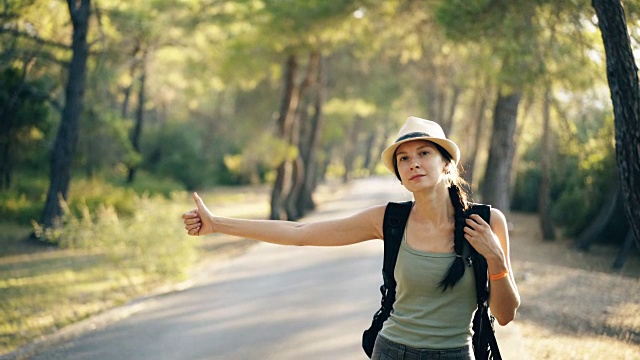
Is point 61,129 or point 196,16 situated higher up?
point 196,16

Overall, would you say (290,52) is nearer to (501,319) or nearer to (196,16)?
(196,16)

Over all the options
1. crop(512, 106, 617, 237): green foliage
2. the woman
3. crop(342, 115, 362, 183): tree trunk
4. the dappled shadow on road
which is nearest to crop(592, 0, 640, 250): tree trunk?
the dappled shadow on road

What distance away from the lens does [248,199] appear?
141ft

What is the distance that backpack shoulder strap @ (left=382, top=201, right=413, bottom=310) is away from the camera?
3477mm

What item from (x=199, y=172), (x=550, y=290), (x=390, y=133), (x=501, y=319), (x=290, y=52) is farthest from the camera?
(x=390, y=133)

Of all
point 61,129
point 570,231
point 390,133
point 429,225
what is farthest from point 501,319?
point 390,133

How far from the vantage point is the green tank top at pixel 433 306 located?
3301mm

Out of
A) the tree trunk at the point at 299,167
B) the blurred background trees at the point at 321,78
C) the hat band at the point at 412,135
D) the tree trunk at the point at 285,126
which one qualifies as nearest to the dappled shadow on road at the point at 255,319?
the blurred background trees at the point at 321,78

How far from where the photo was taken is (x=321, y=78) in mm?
32719

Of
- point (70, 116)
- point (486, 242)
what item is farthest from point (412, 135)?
point (70, 116)

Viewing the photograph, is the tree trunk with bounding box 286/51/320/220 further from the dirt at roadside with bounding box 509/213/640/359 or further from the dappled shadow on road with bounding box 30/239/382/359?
the dappled shadow on road with bounding box 30/239/382/359

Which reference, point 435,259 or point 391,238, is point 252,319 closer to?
point 391,238

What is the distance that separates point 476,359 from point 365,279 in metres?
10.1

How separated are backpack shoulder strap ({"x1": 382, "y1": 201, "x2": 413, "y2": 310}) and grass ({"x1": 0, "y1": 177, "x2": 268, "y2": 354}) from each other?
6.05 m
